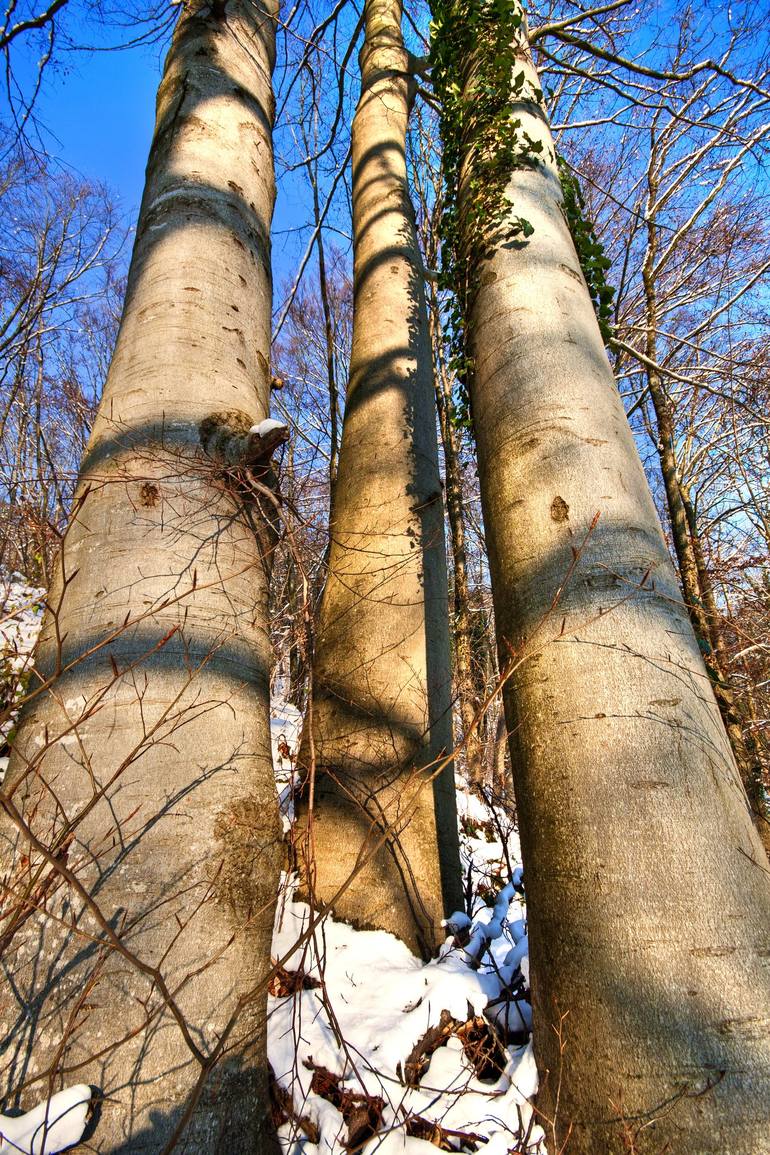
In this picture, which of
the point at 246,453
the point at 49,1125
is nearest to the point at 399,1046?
the point at 49,1125

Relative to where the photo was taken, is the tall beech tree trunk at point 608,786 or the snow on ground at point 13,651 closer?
the tall beech tree trunk at point 608,786

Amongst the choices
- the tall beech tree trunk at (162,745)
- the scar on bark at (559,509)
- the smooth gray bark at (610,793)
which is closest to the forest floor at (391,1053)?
the tall beech tree trunk at (162,745)

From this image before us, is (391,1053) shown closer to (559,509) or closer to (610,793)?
(610,793)

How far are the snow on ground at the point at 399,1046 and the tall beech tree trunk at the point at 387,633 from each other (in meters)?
0.19

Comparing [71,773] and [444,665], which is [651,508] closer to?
[444,665]

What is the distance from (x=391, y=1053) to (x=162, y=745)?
3.30ft

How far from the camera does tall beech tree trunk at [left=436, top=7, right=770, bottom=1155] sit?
0.97 metres

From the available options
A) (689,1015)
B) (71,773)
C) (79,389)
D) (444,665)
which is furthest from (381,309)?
(79,389)

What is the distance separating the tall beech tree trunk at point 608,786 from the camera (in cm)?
97

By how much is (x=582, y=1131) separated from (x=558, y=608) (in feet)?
3.20

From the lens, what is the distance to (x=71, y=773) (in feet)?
4.34

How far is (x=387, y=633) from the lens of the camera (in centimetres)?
248

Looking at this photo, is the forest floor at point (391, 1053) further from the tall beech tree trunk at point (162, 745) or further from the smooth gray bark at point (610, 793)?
the smooth gray bark at point (610, 793)

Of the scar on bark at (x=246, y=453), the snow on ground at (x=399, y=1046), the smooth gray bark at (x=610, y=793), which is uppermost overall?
the scar on bark at (x=246, y=453)
